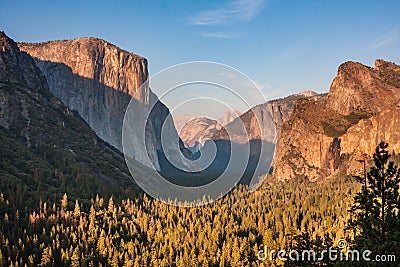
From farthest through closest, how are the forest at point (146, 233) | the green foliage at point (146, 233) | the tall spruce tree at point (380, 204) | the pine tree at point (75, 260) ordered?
the green foliage at point (146, 233) < the forest at point (146, 233) < the pine tree at point (75, 260) < the tall spruce tree at point (380, 204)

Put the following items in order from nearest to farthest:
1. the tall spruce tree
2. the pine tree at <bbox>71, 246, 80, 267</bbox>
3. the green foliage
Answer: the tall spruce tree < the pine tree at <bbox>71, 246, 80, 267</bbox> < the green foliage

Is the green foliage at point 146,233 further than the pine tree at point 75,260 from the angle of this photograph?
Yes

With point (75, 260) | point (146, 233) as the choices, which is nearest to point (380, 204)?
point (75, 260)

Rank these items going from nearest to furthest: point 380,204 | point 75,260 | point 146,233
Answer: point 380,204 → point 75,260 → point 146,233

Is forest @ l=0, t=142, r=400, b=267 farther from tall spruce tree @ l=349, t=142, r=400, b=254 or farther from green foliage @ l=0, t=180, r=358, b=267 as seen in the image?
tall spruce tree @ l=349, t=142, r=400, b=254

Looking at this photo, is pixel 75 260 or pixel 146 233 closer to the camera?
pixel 75 260

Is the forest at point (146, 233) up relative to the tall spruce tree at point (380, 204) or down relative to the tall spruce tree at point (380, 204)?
down

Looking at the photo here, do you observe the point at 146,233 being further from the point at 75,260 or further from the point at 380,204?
the point at 380,204

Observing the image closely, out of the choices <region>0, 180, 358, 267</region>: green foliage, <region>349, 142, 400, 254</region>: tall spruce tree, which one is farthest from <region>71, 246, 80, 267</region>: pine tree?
<region>349, 142, 400, 254</region>: tall spruce tree

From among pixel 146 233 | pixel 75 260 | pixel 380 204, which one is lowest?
pixel 75 260

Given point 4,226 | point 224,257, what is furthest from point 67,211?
point 224,257

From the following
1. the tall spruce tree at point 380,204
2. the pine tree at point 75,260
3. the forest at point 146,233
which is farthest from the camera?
the forest at point 146,233

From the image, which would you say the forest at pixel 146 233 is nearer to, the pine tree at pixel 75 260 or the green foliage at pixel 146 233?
the green foliage at pixel 146 233

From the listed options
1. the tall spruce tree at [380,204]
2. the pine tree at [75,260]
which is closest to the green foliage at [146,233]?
the pine tree at [75,260]
